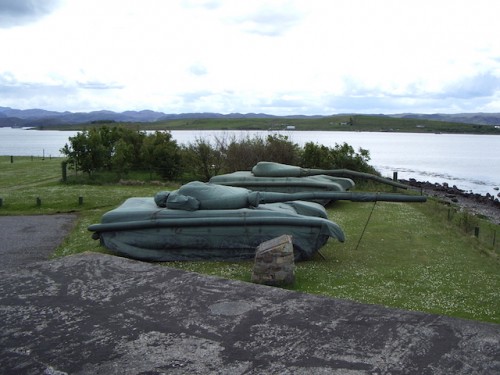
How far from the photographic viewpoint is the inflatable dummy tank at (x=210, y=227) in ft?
37.1

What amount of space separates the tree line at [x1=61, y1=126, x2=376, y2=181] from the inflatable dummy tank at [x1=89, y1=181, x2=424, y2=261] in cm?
1508

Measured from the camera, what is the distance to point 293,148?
27.5 metres

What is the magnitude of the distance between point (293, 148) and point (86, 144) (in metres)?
10.8

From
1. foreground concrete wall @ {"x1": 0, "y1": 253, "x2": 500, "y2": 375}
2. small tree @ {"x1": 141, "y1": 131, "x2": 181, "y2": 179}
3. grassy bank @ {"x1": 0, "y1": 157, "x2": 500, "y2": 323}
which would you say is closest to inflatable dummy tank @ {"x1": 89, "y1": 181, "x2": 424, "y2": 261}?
grassy bank @ {"x1": 0, "y1": 157, "x2": 500, "y2": 323}

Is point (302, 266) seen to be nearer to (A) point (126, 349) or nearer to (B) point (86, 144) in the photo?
(A) point (126, 349)

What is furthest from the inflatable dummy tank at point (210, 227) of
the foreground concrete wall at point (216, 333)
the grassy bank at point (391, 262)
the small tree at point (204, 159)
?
the small tree at point (204, 159)

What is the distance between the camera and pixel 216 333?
5180mm

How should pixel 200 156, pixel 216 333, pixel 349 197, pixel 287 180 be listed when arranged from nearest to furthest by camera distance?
pixel 216 333 → pixel 349 197 → pixel 287 180 → pixel 200 156

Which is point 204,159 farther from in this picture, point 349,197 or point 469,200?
point 469,200

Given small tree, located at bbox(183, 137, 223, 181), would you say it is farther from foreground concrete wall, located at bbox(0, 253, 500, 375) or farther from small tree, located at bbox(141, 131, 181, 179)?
foreground concrete wall, located at bbox(0, 253, 500, 375)

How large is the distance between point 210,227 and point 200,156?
16.2 metres

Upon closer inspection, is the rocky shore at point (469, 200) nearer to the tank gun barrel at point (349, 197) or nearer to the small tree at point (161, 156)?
the small tree at point (161, 156)

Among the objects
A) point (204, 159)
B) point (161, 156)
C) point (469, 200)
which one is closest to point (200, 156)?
point (204, 159)

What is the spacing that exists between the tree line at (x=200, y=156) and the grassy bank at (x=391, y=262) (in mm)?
7338
